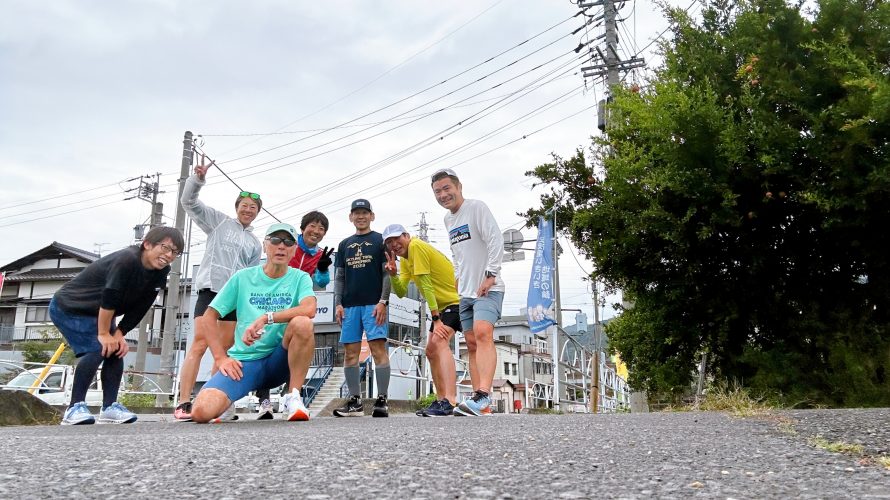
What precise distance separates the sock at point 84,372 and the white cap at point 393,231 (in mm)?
2199

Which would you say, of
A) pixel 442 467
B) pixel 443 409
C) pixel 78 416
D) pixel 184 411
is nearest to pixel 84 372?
pixel 78 416

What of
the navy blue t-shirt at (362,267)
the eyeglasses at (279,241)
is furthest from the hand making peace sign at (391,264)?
the eyeglasses at (279,241)

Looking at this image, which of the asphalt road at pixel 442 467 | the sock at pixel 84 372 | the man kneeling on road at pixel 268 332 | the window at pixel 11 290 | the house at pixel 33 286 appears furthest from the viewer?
the window at pixel 11 290

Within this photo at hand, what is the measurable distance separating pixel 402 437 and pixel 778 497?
62.6 inches

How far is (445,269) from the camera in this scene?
17.5 ft

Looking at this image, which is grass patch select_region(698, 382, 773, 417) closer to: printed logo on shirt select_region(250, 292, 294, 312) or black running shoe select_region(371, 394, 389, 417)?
black running shoe select_region(371, 394, 389, 417)

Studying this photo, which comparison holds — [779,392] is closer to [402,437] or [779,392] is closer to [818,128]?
[818,128]

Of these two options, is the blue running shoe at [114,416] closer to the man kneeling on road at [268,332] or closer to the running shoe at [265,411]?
the man kneeling on road at [268,332]

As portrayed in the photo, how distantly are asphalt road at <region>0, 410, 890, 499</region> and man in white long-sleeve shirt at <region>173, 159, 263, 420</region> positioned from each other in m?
2.06

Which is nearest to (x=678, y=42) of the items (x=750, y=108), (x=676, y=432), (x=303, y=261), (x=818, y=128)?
(x=750, y=108)

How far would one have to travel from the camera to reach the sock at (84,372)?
4.36 meters

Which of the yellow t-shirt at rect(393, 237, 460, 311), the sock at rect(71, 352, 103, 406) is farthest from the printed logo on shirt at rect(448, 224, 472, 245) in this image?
the sock at rect(71, 352, 103, 406)

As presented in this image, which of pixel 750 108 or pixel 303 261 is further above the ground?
pixel 750 108

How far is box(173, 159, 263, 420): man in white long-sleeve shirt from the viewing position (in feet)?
16.1
